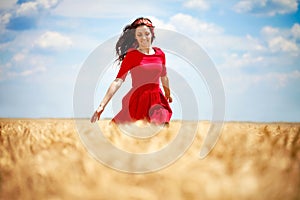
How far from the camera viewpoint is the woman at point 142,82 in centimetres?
331

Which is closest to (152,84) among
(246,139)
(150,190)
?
(246,139)

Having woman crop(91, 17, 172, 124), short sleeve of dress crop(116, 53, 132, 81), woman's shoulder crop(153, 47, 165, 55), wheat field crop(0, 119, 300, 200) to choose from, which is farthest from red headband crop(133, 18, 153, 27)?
wheat field crop(0, 119, 300, 200)

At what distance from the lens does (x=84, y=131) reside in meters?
1.58

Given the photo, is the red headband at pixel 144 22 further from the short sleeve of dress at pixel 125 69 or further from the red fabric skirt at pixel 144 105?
the red fabric skirt at pixel 144 105

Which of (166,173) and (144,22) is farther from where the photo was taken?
(144,22)

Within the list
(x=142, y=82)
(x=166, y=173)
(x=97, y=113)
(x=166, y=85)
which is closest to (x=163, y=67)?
(x=166, y=85)

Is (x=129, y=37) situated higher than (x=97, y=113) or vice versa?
(x=129, y=37)

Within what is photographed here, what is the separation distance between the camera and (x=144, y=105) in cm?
332

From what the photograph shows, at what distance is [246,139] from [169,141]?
30 centimetres

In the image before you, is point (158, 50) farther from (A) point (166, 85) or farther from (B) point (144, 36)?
(A) point (166, 85)

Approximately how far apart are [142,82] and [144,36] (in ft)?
1.49

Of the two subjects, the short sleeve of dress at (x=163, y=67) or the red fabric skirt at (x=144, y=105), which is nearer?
the red fabric skirt at (x=144, y=105)

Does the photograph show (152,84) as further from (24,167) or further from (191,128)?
(24,167)

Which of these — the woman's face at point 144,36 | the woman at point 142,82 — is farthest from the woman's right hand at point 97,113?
the woman's face at point 144,36
